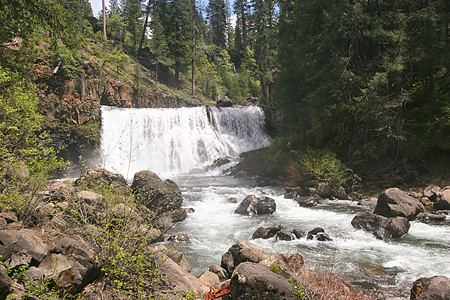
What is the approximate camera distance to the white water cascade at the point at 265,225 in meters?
6.68

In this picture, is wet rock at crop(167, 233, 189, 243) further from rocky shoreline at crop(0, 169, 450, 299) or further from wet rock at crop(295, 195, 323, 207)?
wet rock at crop(295, 195, 323, 207)

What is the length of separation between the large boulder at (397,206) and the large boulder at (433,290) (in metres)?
5.51

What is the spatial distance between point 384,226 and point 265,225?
3.87m

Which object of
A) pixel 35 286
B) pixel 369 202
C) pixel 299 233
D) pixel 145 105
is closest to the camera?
pixel 35 286

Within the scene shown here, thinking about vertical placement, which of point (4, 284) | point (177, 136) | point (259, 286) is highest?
point (177, 136)

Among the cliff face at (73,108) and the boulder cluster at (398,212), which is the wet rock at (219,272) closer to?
the boulder cluster at (398,212)

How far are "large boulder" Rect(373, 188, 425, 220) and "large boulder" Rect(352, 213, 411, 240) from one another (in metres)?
0.74

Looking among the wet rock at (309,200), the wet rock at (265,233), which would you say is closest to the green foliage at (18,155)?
the wet rock at (265,233)

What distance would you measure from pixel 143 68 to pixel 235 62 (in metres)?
23.0

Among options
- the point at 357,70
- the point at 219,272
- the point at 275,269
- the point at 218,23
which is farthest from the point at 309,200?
the point at 218,23

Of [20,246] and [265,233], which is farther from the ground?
[20,246]

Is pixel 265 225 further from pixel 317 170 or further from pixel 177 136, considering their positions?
pixel 177 136

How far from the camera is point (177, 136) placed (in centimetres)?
2600

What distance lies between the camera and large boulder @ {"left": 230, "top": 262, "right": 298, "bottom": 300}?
3.96 meters
